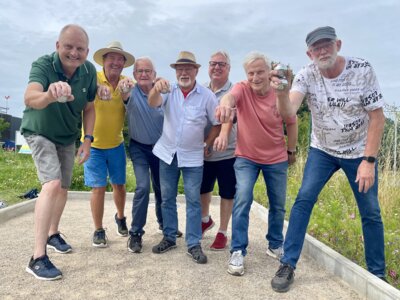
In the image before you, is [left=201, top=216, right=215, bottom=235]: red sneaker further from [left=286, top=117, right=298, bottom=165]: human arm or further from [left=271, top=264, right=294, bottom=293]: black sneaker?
[left=271, top=264, right=294, bottom=293]: black sneaker

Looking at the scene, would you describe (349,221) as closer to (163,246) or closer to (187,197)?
(187,197)

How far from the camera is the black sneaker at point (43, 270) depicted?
3.43 metres

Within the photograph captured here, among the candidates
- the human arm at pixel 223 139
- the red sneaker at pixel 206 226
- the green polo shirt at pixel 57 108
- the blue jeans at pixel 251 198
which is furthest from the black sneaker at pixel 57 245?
the human arm at pixel 223 139

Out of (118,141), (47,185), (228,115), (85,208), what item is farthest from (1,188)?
(228,115)

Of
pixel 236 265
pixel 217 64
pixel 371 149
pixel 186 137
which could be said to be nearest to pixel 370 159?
pixel 371 149

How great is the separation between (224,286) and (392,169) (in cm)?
627

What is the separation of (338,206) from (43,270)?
4111 mm

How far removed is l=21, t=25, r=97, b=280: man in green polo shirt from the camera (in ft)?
11.4

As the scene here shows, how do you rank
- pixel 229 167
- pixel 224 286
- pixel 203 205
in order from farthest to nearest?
pixel 203 205, pixel 229 167, pixel 224 286

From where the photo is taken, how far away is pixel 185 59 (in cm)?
425

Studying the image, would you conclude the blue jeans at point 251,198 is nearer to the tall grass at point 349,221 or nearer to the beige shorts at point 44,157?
the tall grass at point 349,221

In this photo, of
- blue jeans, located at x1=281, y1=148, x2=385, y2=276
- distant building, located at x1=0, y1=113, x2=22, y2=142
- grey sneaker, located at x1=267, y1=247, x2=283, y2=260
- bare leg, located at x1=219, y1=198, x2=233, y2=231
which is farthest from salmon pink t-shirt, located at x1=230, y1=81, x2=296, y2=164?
distant building, located at x1=0, y1=113, x2=22, y2=142

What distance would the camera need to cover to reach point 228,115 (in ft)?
12.0

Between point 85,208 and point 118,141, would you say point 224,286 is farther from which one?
point 85,208
